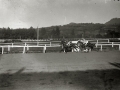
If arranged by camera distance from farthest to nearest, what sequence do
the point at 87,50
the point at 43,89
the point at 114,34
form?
the point at 114,34
the point at 87,50
the point at 43,89

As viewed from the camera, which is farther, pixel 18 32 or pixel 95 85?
pixel 18 32

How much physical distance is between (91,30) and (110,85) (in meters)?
154

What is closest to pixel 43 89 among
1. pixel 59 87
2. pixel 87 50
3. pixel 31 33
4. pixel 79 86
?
pixel 59 87

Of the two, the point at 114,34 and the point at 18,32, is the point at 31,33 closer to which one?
the point at 18,32

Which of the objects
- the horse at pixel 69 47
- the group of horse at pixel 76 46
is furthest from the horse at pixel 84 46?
the horse at pixel 69 47

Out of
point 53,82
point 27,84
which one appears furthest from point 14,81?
point 53,82

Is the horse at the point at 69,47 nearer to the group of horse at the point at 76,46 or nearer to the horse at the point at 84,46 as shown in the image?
the group of horse at the point at 76,46

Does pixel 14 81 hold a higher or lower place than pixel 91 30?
lower

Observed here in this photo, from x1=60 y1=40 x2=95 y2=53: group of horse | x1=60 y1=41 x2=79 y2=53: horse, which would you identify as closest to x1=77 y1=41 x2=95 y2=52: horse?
x1=60 y1=40 x2=95 y2=53: group of horse

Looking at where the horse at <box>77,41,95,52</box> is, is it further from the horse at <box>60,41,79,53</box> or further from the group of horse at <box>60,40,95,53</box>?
the horse at <box>60,41,79,53</box>

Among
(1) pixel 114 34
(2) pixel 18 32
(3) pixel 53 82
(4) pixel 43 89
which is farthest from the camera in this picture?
(2) pixel 18 32

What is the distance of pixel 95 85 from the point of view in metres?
5.80

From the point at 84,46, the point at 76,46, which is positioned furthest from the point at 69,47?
the point at 84,46

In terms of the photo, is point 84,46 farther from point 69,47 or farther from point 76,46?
point 69,47
